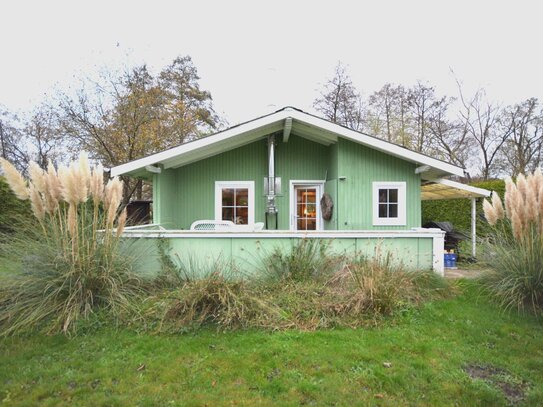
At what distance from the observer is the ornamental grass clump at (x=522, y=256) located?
168 inches

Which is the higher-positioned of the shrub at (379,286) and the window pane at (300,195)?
the window pane at (300,195)

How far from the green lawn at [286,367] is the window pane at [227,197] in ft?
16.9

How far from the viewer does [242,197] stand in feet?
28.4

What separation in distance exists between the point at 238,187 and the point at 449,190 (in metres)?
6.39

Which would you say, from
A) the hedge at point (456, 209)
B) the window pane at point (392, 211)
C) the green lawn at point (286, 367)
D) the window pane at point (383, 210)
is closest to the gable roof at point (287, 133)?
the window pane at point (392, 211)

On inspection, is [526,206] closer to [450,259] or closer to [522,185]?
[522,185]

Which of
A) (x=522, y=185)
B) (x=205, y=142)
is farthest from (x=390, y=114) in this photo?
(x=522, y=185)

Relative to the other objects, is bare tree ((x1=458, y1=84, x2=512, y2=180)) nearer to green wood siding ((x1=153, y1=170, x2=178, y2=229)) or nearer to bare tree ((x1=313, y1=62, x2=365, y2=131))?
bare tree ((x1=313, y1=62, x2=365, y2=131))

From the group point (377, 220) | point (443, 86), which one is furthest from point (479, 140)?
point (377, 220)

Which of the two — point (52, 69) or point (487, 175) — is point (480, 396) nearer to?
point (52, 69)

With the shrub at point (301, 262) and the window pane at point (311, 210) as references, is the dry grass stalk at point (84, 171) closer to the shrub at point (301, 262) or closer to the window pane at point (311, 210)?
the shrub at point (301, 262)

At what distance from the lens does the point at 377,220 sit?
7.75 m

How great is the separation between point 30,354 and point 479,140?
2822cm

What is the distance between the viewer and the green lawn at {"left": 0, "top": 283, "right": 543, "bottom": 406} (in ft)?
8.76
